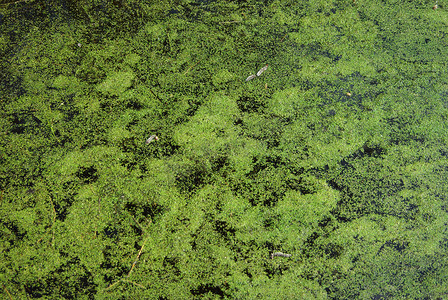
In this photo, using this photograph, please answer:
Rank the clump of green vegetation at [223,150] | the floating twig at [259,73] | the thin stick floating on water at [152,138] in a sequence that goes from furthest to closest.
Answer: the floating twig at [259,73] → the thin stick floating on water at [152,138] → the clump of green vegetation at [223,150]

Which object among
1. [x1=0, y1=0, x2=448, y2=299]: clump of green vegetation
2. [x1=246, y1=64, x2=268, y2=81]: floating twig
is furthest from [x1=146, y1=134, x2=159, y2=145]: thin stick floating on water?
[x1=246, y1=64, x2=268, y2=81]: floating twig

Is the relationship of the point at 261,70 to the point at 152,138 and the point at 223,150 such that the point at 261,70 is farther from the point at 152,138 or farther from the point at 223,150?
the point at 152,138

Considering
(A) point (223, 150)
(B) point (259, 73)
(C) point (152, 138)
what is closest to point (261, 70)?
(B) point (259, 73)

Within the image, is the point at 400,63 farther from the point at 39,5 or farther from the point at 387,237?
the point at 39,5

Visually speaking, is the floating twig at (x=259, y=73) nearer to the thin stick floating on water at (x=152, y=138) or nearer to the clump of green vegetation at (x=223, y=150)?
the clump of green vegetation at (x=223, y=150)

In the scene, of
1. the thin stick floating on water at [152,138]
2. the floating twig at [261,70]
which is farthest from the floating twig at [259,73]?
the thin stick floating on water at [152,138]

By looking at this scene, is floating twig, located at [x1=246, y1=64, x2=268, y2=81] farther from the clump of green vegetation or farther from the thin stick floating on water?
the thin stick floating on water

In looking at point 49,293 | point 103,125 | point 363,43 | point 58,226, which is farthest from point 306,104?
point 49,293

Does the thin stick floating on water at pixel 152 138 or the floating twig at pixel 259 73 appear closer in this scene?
the thin stick floating on water at pixel 152 138
